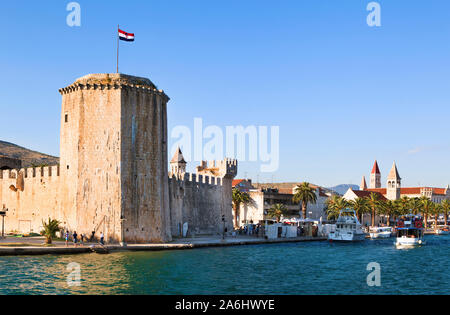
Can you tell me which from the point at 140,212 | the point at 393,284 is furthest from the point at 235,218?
the point at 393,284

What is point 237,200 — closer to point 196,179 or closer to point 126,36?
point 196,179

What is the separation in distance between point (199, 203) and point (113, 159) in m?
19.3

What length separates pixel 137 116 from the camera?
4103cm

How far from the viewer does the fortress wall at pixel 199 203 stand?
53.1m

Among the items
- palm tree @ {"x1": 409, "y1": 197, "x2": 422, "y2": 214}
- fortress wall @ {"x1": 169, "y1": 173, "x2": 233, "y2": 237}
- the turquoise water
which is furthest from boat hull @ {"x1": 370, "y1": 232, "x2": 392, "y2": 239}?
the turquoise water

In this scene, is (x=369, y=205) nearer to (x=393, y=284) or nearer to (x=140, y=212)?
(x=140, y=212)

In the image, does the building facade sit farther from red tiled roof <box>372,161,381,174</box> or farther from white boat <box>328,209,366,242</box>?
red tiled roof <box>372,161,381,174</box>

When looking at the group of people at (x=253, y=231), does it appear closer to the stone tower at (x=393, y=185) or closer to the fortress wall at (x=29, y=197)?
the fortress wall at (x=29, y=197)

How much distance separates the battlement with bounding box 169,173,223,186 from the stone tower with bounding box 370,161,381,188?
386 feet

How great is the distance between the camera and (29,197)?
47.1 m

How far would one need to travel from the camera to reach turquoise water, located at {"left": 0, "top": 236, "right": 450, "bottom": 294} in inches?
955

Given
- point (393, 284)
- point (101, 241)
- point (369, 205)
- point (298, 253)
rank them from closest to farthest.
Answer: point (393, 284) < point (101, 241) < point (298, 253) < point (369, 205)

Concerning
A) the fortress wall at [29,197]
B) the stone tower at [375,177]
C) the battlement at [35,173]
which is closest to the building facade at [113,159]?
the fortress wall at [29,197]

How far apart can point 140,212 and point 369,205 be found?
217 feet
